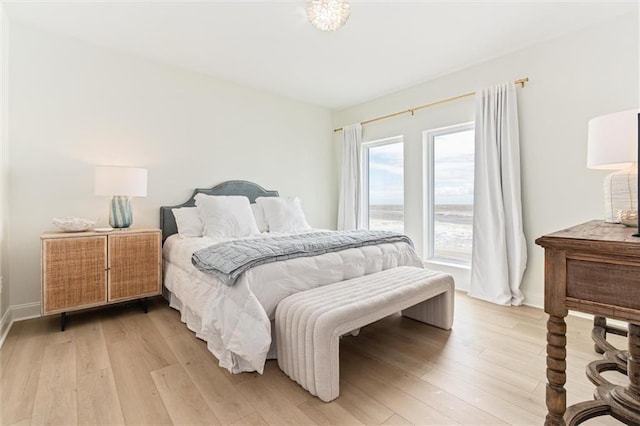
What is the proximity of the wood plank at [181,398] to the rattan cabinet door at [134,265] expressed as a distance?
1153 millimetres

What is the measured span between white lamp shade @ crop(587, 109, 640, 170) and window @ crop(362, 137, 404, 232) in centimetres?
257

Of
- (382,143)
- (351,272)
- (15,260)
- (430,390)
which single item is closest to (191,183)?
(15,260)

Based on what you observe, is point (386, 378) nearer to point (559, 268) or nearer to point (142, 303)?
point (559, 268)

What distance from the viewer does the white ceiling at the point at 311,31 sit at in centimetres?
234

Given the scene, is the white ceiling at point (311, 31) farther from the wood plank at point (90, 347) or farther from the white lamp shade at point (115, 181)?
the wood plank at point (90, 347)

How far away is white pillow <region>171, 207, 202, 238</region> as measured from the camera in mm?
3041

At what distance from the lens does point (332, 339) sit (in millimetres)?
1549

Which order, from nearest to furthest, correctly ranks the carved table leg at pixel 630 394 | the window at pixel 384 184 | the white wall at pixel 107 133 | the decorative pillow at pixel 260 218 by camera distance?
the carved table leg at pixel 630 394
the white wall at pixel 107 133
the decorative pillow at pixel 260 218
the window at pixel 384 184

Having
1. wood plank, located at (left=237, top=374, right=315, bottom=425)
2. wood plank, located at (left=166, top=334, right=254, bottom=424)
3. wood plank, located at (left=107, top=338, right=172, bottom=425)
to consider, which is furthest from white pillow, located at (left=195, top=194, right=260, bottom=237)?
wood plank, located at (left=237, top=374, right=315, bottom=425)

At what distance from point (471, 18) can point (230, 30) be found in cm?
207

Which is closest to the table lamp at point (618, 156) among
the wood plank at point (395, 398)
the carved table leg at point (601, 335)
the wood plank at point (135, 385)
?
the carved table leg at point (601, 335)

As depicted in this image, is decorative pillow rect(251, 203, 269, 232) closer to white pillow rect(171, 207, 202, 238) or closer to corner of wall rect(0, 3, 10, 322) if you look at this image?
white pillow rect(171, 207, 202, 238)

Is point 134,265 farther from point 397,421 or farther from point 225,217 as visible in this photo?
point 397,421

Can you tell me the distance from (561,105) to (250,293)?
3.17 meters
